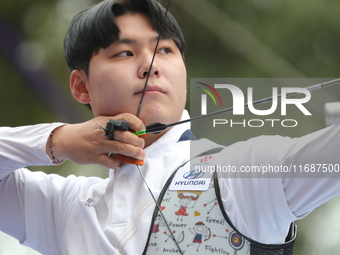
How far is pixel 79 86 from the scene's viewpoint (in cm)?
88

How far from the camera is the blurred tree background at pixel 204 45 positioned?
1909 mm

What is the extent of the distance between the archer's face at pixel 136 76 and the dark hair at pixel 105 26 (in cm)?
1

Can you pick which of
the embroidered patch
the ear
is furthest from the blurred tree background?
the embroidered patch

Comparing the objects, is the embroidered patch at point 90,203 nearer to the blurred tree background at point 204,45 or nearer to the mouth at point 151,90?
the mouth at point 151,90

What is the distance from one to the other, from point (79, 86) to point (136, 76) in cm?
14

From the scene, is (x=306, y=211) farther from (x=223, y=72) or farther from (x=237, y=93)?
(x=223, y=72)

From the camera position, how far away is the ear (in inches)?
34.2

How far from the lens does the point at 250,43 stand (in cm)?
198

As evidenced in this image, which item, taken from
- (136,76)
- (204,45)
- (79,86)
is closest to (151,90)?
(136,76)

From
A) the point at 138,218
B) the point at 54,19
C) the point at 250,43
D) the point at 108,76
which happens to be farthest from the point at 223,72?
the point at 138,218

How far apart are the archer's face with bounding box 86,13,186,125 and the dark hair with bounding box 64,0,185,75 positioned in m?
0.01

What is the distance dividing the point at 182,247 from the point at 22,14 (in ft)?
5.24

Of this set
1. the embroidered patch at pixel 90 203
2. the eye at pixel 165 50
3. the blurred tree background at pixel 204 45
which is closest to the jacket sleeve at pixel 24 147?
the embroidered patch at pixel 90 203

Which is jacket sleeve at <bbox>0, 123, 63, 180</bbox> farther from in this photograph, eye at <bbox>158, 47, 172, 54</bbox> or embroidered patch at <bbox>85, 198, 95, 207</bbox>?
eye at <bbox>158, 47, 172, 54</bbox>
